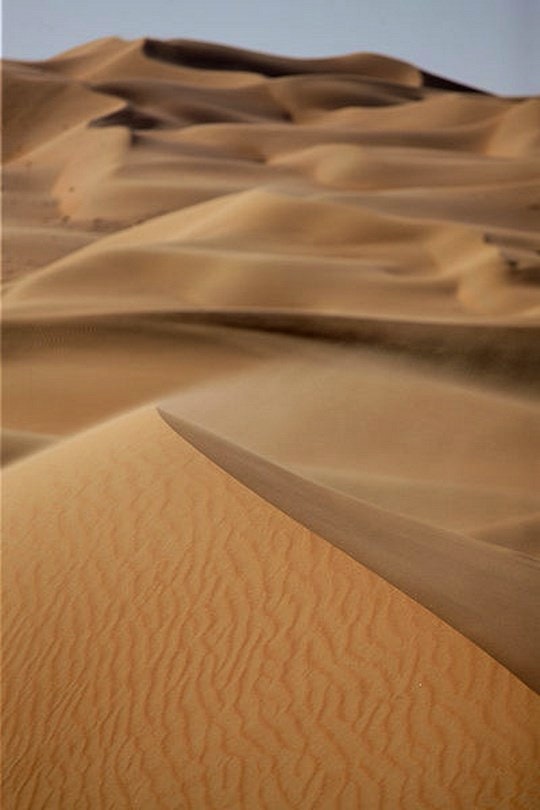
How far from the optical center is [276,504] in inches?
233

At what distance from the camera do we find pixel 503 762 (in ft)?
14.2

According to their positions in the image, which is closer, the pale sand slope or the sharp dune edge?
the pale sand slope

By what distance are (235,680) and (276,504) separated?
1299mm

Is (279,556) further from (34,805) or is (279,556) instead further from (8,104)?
(8,104)

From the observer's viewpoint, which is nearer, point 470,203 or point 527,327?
point 527,327

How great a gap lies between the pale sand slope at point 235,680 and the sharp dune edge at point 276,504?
0.04 ft

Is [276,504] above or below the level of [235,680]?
above

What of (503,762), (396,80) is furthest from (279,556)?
(396,80)

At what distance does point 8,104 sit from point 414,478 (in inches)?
1491

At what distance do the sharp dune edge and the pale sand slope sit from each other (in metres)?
0.01

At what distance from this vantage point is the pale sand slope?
14.2ft

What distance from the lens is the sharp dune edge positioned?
450 centimetres

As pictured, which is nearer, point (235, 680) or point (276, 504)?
point (235, 680)

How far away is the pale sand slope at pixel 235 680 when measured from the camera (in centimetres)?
434
